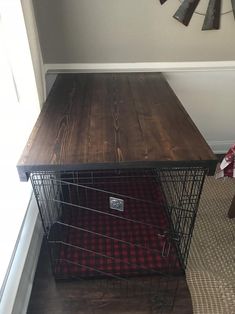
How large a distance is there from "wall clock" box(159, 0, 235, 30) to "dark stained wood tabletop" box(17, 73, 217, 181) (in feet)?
1.54

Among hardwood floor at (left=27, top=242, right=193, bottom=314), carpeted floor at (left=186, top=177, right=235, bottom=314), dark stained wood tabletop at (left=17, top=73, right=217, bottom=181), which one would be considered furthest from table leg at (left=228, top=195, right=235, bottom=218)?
dark stained wood tabletop at (left=17, top=73, right=217, bottom=181)

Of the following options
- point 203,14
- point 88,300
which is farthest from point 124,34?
point 88,300

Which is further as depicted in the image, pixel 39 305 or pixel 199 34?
pixel 199 34

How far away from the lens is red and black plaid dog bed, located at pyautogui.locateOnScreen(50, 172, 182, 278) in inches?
50.6

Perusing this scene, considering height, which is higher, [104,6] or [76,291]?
[104,6]

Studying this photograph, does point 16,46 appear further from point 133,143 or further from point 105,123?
point 133,143

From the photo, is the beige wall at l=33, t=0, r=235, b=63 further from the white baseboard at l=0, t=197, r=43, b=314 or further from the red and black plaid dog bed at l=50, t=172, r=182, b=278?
the white baseboard at l=0, t=197, r=43, b=314

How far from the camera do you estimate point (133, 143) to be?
1001 mm

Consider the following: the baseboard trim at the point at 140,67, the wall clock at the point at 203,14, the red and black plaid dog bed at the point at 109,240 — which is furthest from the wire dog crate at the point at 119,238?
the wall clock at the point at 203,14

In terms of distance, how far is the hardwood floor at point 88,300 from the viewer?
118 centimetres

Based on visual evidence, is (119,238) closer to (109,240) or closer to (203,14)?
(109,240)

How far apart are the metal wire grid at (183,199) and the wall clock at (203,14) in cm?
99

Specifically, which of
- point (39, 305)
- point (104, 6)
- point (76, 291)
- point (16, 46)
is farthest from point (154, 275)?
point (104, 6)

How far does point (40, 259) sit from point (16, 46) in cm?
107
